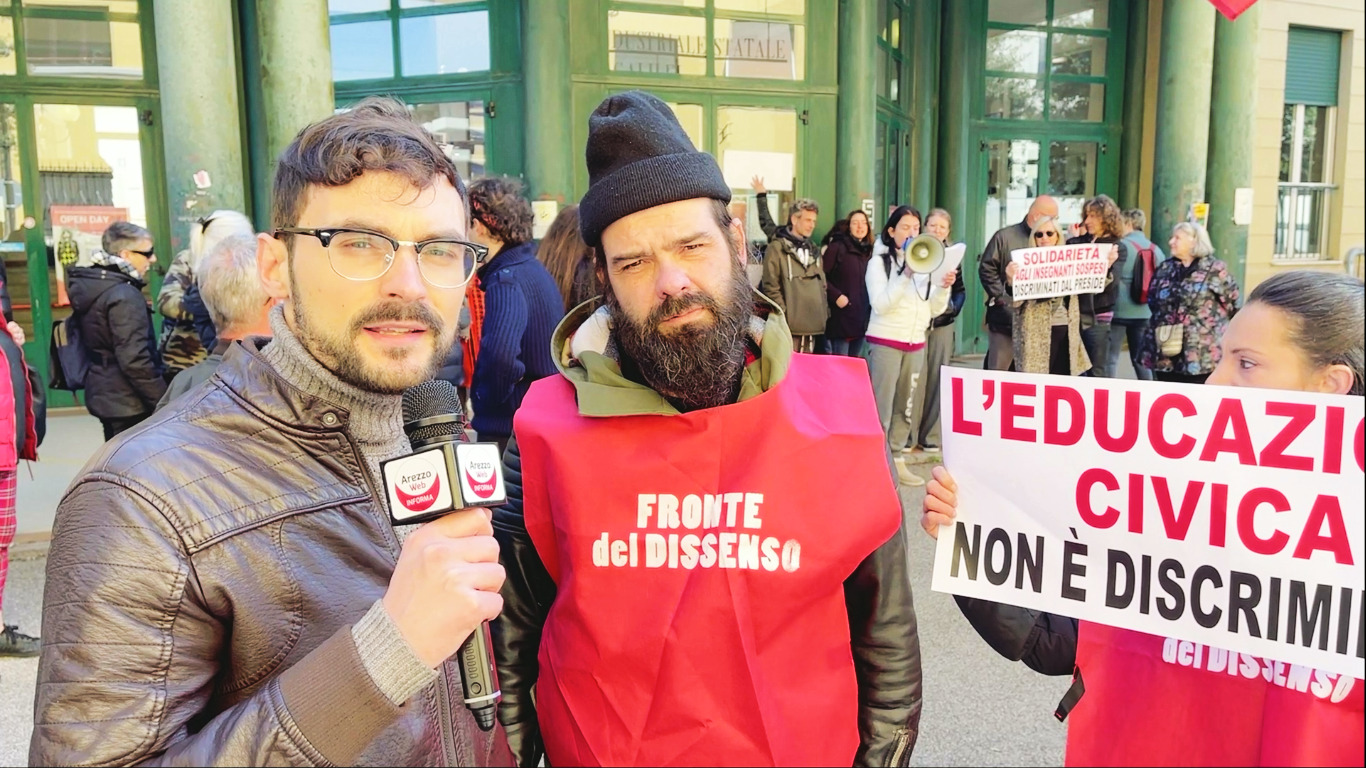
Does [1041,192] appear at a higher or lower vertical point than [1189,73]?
lower

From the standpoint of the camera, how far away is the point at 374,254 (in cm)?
154

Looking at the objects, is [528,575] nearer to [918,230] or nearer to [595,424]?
[595,424]

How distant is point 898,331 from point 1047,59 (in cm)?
829

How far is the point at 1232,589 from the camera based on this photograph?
1593 mm

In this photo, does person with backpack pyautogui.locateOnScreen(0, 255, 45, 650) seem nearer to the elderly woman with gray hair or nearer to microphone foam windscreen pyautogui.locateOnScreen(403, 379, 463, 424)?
microphone foam windscreen pyautogui.locateOnScreen(403, 379, 463, 424)

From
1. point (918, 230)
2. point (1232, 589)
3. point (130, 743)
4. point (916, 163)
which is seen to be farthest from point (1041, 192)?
point (130, 743)

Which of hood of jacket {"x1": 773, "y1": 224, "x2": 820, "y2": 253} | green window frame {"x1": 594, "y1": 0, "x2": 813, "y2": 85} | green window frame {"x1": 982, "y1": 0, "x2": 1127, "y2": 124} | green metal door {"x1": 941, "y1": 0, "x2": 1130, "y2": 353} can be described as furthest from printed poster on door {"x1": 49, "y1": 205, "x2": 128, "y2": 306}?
green window frame {"x1": 982, "y1": 0, "x2": 1127, "y2": 124}

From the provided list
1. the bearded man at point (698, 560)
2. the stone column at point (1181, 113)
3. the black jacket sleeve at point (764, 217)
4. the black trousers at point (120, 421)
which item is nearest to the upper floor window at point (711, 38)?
the black jacket sleeve at point (764, 217)

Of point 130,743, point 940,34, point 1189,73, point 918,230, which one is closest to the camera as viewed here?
point 130,743

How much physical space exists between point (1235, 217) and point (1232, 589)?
40.2ft

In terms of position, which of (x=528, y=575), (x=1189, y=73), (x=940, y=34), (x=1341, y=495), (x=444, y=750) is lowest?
(x=444, y=750)

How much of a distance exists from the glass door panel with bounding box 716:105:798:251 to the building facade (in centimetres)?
3

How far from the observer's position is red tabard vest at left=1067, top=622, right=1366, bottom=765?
1483 mm

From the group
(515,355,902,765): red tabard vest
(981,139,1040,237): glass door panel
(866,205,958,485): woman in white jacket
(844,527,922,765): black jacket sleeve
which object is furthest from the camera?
(981,139,1040,237): glass door panel
